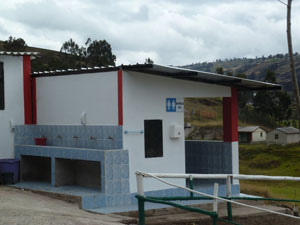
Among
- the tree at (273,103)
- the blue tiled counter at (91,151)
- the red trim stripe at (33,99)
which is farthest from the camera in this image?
the tree at (273,103)

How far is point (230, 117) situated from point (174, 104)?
2709 mm

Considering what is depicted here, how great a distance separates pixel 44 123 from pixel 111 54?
151 feet

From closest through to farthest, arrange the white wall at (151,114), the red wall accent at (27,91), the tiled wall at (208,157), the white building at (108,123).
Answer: the white building at (108,123) < the white wall at (151,114) < the red wall accent at (27,91) < the tiled wall at (208,157)

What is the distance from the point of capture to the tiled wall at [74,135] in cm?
1256

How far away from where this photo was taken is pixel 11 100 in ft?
48.1

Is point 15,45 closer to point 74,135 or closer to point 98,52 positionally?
point 98,52

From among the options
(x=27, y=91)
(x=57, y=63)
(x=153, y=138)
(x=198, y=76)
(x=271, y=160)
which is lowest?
(x=271, y=160)

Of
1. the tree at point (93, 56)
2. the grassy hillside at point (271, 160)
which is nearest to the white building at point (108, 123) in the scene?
the grassy hillside at point (271, 160)

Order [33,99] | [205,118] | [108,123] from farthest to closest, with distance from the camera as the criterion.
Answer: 1. [205,118]
2. [33,99]
3. [108,123]

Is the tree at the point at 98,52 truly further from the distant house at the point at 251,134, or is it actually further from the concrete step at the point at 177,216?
the concrete step at the point at 177,216

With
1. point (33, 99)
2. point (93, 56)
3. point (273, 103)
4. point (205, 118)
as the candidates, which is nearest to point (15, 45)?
point (93, 56)

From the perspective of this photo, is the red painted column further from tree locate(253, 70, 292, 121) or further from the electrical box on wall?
tree locate(253, 70, 292, 121)

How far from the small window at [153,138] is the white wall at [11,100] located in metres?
4.05

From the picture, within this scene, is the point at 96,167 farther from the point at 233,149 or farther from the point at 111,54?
the point at 111,54
